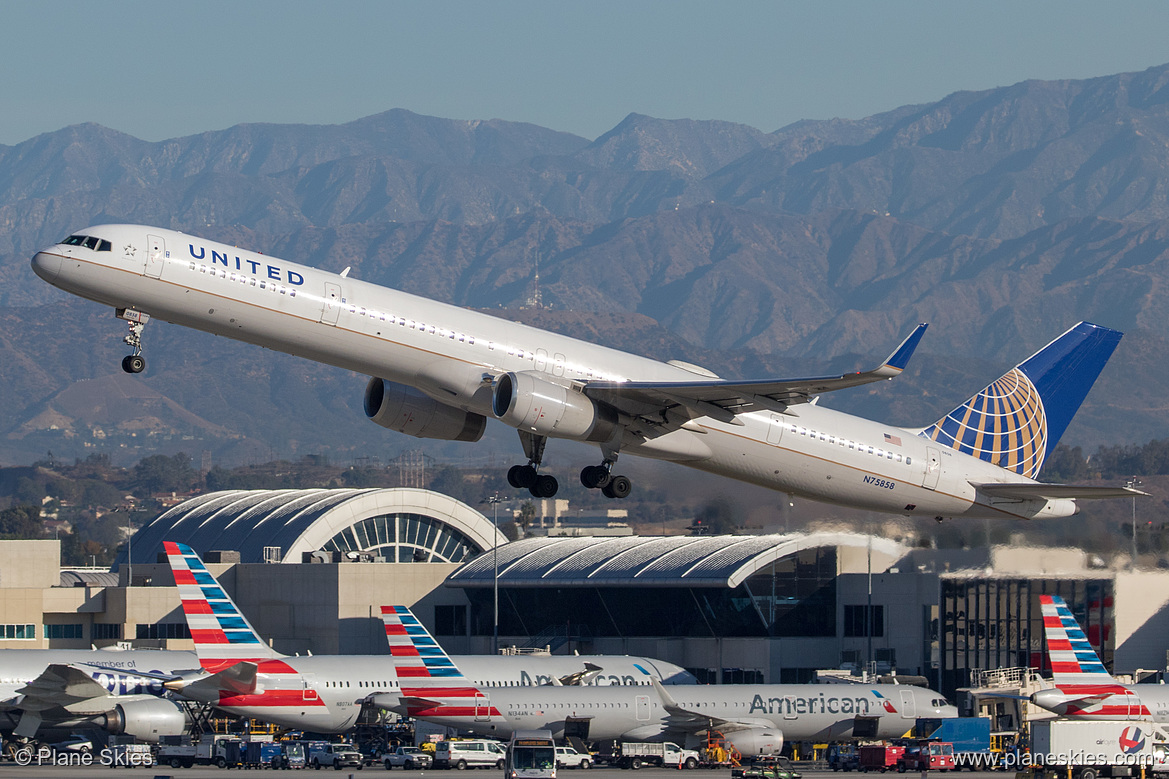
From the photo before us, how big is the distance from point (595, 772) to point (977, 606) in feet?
79.9

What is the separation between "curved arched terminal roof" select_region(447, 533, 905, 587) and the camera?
88688 mm

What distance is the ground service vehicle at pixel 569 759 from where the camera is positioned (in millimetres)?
57250

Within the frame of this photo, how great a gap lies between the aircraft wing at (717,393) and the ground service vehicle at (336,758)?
64.4ft

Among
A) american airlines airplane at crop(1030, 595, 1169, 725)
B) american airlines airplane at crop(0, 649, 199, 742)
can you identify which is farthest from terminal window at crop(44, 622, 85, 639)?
american airlines airplane at crop(1030, 595, 1169, 725)

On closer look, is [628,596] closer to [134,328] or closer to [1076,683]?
[1076,683]

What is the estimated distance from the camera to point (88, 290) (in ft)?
136

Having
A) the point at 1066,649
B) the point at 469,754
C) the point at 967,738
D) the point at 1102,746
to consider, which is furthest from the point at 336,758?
the point at 1102,746

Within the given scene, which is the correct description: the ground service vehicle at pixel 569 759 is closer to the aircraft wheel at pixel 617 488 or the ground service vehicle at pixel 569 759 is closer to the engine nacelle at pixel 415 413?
A: the aircraft wheel at pixel 617 488

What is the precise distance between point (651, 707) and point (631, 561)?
3483 cm

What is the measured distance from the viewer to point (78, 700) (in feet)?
192

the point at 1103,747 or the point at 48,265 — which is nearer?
the point at 48,265

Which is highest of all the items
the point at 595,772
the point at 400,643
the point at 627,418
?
the point at 627,418

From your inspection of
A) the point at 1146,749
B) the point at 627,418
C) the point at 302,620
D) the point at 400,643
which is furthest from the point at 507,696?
the point at 302,620

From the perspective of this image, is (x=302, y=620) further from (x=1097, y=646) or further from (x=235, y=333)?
(x=235, y=333)
